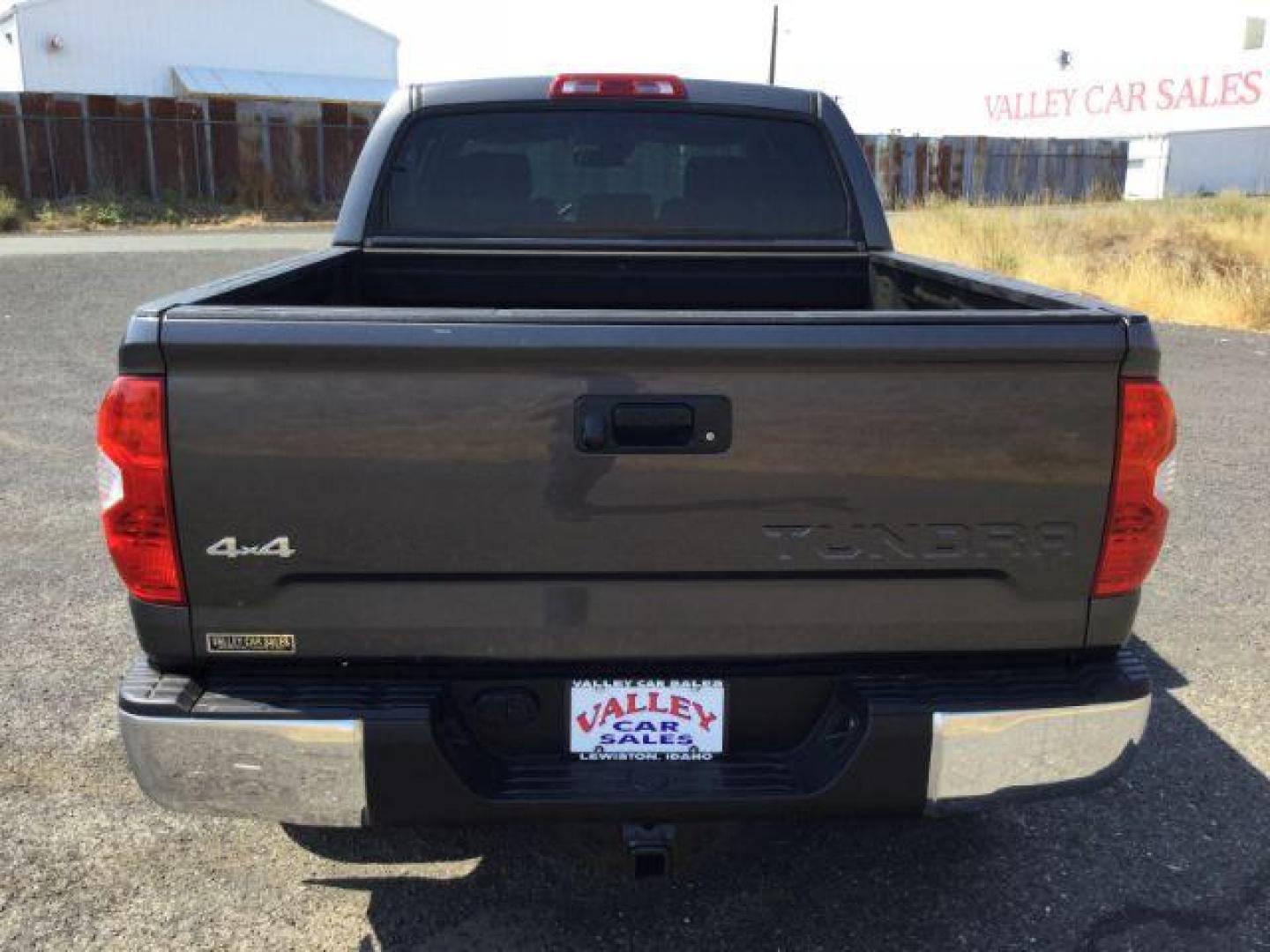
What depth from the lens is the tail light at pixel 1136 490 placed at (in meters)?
2.23

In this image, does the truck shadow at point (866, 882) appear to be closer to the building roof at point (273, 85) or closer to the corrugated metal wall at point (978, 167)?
the corrugated metal wall at point (978, 167)

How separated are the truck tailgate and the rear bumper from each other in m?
0.12

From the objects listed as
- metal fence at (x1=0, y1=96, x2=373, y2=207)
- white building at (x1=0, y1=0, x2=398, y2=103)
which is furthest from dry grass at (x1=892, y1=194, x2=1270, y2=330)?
white building at (x1=0, y1=0, x2=398, y2=103)

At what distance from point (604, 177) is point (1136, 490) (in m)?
2.42

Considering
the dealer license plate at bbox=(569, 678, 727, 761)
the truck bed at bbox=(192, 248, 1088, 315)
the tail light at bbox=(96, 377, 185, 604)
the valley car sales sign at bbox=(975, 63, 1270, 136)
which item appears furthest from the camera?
the valley car sales sign at bbox=(975, 63, 1270, 136)

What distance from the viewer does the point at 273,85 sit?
40500mm

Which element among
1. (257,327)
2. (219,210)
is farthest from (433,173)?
(219,210)

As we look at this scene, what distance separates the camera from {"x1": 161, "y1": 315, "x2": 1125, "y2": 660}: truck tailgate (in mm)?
2113

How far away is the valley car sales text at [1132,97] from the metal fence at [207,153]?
13.9 meters

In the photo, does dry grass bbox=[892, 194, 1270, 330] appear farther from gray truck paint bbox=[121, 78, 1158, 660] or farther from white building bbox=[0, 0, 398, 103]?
white building bbox=[0, 0, 398, 103]

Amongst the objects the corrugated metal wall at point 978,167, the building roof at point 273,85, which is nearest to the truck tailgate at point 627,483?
the corrugated metal wall at point 978,167

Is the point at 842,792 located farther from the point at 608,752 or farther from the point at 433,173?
the point at 433,173

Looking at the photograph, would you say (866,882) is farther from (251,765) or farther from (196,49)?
(196,49)

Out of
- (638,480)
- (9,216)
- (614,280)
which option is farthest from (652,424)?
(9,216)
